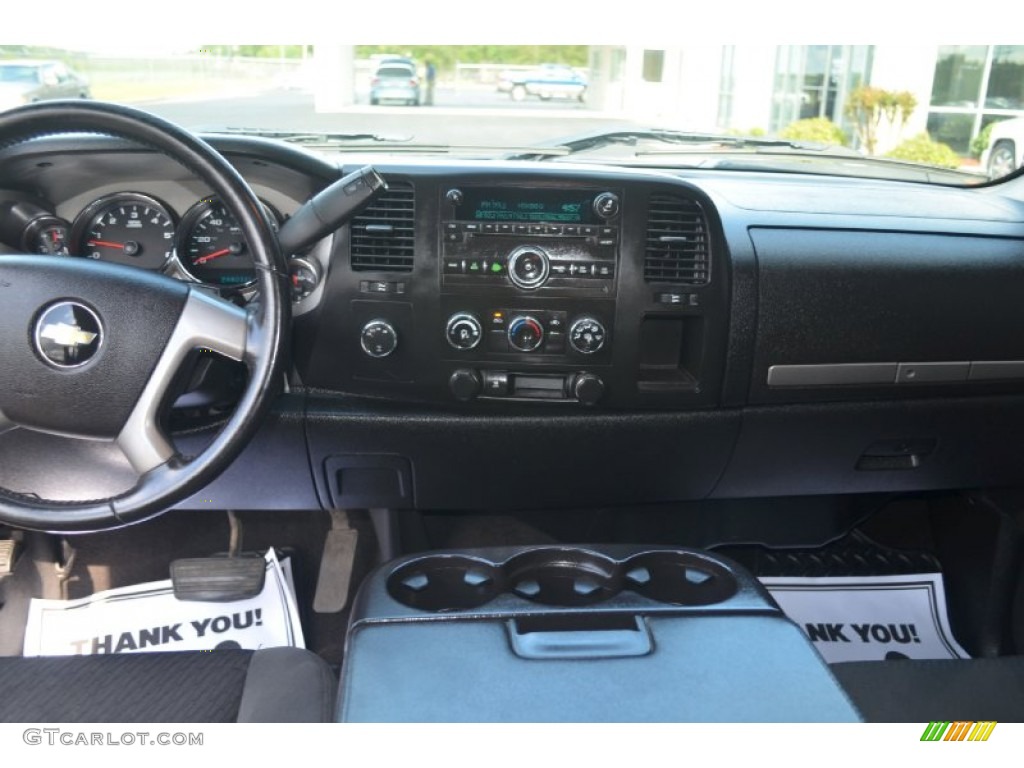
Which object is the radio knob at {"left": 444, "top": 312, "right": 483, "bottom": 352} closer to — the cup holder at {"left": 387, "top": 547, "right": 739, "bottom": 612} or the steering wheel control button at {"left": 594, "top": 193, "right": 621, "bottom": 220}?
the steering wheel control button at {"left": 594, "top": 193, "right": 621, "bottom": 220}

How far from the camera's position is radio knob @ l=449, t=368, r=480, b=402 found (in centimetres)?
216

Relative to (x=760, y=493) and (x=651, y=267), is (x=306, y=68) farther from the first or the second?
(x=760, y=493)

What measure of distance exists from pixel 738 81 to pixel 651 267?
206 cm

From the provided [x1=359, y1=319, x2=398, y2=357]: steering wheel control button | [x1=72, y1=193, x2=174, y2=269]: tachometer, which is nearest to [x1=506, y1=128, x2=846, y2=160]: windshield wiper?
[x1=359, y1=319, x2=398, y2=357]: steering wheel control button

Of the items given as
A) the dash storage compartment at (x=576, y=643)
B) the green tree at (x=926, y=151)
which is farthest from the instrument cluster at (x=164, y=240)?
the green tree at (x=926, y=151)

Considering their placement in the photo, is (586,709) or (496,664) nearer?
(586,709)

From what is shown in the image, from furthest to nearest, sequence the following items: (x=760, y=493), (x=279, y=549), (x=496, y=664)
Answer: (x=279, y=549) → (x=760, y=493) → (x=496, y=664)

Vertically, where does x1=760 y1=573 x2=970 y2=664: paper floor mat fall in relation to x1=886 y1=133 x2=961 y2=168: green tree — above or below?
below

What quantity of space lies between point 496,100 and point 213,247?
94 cm

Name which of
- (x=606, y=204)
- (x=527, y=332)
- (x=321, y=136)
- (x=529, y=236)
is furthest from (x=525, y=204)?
(x=321, y=136)

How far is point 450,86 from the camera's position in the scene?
262 centimetres

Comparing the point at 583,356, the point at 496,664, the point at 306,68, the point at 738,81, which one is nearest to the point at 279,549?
the point at 583,356

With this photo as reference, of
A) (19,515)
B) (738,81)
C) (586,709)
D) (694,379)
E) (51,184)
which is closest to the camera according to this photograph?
(586,709)

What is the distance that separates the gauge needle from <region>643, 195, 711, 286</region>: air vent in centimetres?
92
